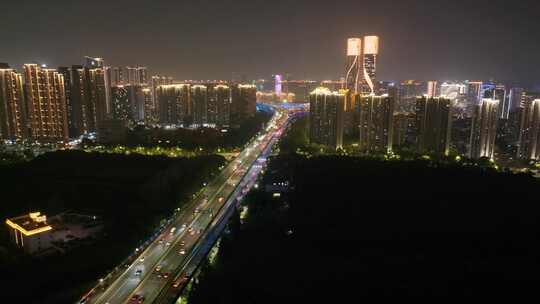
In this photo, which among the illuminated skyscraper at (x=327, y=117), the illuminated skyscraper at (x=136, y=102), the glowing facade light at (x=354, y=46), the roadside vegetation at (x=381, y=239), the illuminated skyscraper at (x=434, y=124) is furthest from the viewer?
the illuminated skyscraper at (x=136, y=102)

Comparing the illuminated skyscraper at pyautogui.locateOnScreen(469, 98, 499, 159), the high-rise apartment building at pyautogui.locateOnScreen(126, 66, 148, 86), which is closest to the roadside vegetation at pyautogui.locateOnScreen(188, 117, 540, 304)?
the illuminated skyscraper at pyautogui.locateOnScreen(469, 98, 499, 159)

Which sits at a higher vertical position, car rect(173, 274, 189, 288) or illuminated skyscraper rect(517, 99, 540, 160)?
illuminated skyscraper rect(517, 99, 540, 160)

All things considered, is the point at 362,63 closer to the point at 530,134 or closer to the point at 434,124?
the point at 434,124

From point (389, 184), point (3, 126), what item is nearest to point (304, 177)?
point (389, 184)

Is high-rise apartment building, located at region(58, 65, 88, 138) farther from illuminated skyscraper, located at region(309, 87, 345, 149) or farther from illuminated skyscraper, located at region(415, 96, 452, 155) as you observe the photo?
illuminated skyscraper, located at region(415, 96, 452, 155)

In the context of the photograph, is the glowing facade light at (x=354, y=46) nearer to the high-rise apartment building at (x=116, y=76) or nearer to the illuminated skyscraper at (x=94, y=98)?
the illuminated skyscraper at (x=94, y=98)

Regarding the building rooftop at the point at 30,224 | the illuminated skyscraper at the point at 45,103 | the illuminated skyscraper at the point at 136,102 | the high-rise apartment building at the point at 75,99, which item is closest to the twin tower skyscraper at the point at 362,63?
the illuminated skyscraper at the point at 136,102

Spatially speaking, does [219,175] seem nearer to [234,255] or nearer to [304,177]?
[304,177]
